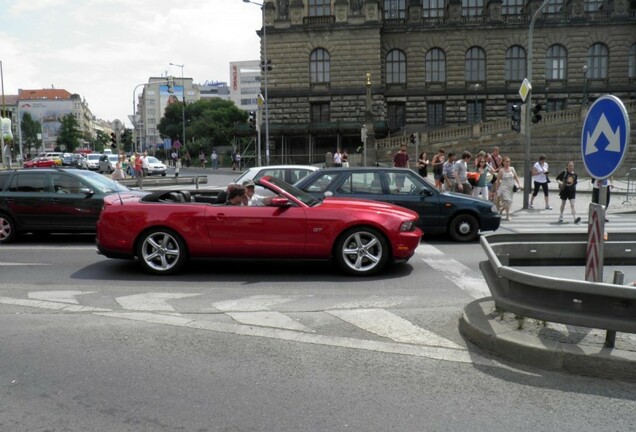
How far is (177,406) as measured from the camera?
4203 mm

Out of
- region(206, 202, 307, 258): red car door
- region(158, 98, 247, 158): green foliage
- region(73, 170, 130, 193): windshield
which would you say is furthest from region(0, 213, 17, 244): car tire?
region(158, 98, 247, 158): green foliage

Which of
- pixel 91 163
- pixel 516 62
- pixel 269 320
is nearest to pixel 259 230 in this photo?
pixel 269 320

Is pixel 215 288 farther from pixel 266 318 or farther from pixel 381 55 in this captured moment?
pixel 381 55

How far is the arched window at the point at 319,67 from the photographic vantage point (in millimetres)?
55312

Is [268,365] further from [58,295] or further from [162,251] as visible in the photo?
[162,251]

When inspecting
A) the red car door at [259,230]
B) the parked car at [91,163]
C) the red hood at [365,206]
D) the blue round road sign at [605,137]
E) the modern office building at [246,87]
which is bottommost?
the red car door at [259,230]

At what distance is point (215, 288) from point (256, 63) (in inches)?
5459

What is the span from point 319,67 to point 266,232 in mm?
48912

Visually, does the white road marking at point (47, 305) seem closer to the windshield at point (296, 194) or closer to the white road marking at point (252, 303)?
the white road marking at point (252, 303)

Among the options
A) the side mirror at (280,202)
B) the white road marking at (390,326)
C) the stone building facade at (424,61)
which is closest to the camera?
the white road marking at (390,326)

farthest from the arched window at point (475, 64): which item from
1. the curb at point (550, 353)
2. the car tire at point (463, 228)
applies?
the curb at point (550, 353)

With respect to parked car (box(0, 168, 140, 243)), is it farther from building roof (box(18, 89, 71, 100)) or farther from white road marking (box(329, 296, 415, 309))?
building roof (box(18, 89, 71, 100))

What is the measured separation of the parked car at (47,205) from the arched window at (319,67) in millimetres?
44622

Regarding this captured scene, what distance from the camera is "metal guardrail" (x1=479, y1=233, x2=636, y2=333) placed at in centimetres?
462
